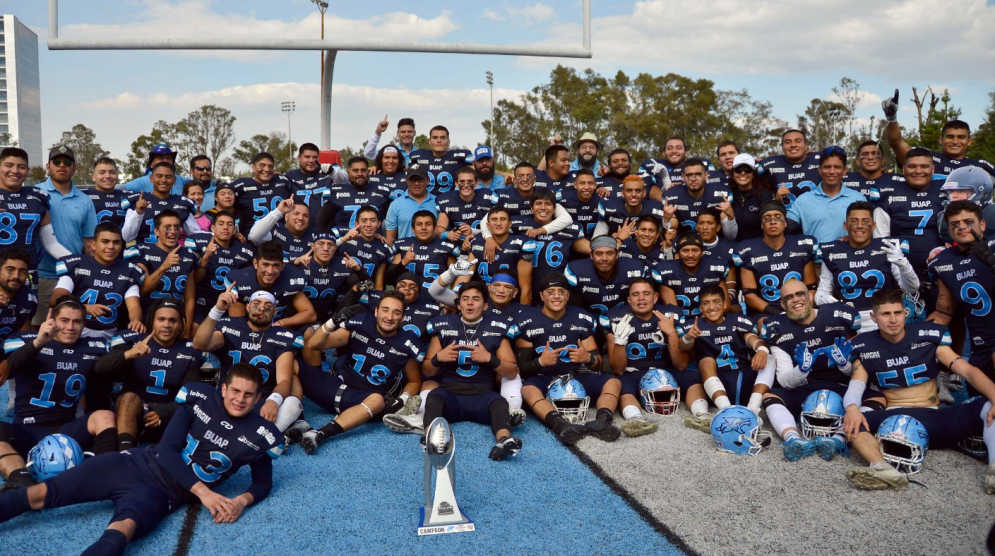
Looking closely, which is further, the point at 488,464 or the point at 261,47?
the point at 261,47

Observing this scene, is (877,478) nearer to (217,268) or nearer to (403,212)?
(403,212)

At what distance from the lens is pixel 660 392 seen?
19.3 ft

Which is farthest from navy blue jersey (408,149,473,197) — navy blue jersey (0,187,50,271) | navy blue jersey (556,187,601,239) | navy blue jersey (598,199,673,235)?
navy blue jersey (0,187,50,271)

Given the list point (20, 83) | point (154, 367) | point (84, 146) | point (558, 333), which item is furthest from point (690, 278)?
point (20, 83)

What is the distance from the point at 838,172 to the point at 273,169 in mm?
5960

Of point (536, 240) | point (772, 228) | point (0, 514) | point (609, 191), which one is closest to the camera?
point (0, 514)

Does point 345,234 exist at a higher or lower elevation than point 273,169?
lower

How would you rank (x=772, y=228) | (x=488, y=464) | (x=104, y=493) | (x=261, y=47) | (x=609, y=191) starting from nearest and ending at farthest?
1. (x=104, y=493)
2. (x=488, y=464)
3. (x=772, y=228)
4. (x=609, y=191)
5. (x=261, y=47)

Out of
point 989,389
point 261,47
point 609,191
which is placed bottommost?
point 989,389

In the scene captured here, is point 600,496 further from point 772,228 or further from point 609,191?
point 609,191

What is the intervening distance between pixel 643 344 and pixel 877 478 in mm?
2241

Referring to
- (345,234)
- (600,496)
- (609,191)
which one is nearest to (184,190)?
(345,234)

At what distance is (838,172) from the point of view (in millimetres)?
6984

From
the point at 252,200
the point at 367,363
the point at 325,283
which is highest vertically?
the point at 252,200
